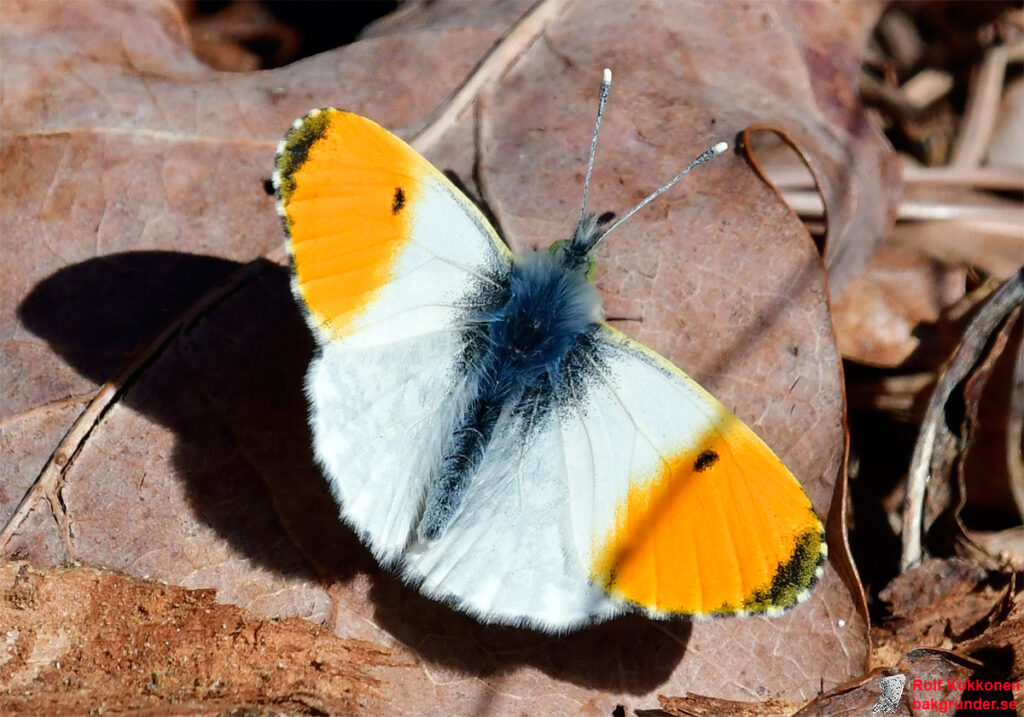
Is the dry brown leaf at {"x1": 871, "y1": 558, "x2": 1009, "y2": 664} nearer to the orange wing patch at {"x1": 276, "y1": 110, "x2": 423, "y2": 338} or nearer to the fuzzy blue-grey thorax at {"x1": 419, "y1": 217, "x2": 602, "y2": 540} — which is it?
the fuzzy blue-grey thorax at {"x1": 419, "y1": 217, "x2": 602, "y2": 540}

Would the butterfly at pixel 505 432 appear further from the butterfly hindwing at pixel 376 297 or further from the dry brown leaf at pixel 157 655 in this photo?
the dry brown leaf at pixel 157 655

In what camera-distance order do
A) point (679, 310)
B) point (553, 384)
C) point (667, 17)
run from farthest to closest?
point (667, 17) → point (679, 310) → point (553, 384)

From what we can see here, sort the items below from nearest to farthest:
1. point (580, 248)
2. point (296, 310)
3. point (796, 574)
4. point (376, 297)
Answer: point (796, 574)
point (376, 297)
point (580, 248)
point (296, 310)

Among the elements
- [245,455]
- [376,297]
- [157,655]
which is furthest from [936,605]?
[157,655]

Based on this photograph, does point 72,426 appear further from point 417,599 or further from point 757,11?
point 757,11

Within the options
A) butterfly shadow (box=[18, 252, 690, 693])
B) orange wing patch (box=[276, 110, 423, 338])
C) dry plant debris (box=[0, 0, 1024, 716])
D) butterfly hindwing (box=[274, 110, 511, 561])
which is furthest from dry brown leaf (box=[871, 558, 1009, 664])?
orange wing patch (box=[276, 110, 423, 338])

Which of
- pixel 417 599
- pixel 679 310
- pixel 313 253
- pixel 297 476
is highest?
pixel 313 253

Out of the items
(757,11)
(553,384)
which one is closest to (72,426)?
(553,384)

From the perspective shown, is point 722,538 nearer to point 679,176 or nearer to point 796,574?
point 796,574
